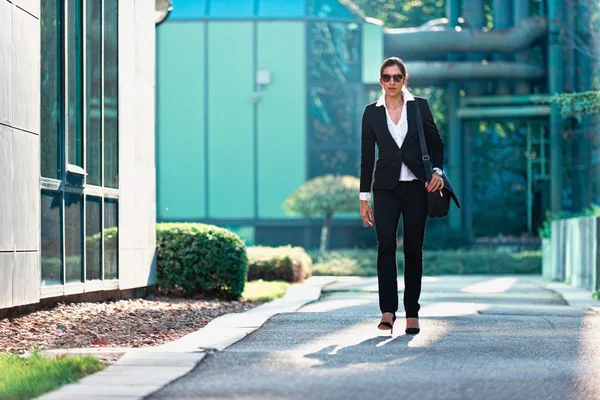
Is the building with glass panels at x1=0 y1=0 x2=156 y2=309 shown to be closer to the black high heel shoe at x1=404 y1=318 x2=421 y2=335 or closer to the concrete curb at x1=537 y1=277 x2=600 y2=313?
the black high heel shoe at x1=404 y1=318 x2=421 y2=335

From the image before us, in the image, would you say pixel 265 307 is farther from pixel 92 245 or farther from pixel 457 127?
pixel 457 127

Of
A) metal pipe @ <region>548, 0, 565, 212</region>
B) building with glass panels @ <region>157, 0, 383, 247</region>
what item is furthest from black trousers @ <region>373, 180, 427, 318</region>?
building with glass panels @ <region>157, 0, 383, 247</region>

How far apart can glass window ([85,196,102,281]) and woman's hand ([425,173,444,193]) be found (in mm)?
4285

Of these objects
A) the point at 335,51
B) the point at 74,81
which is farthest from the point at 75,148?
the point at 335,51

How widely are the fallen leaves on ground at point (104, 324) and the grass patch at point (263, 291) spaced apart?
67.3 inches

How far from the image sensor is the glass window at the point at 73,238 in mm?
10273

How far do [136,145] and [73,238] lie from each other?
239cm

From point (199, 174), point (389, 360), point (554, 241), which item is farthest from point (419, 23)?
point (389, 360)

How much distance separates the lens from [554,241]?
19.6 meters

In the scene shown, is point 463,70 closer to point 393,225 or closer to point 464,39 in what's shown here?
point 464,39

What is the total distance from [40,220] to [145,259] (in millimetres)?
3098

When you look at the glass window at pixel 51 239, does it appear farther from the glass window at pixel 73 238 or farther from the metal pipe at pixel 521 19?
the metal pipe at pixel 521 19

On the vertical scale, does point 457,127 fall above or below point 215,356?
above

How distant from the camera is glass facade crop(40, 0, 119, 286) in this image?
32.3 ft
